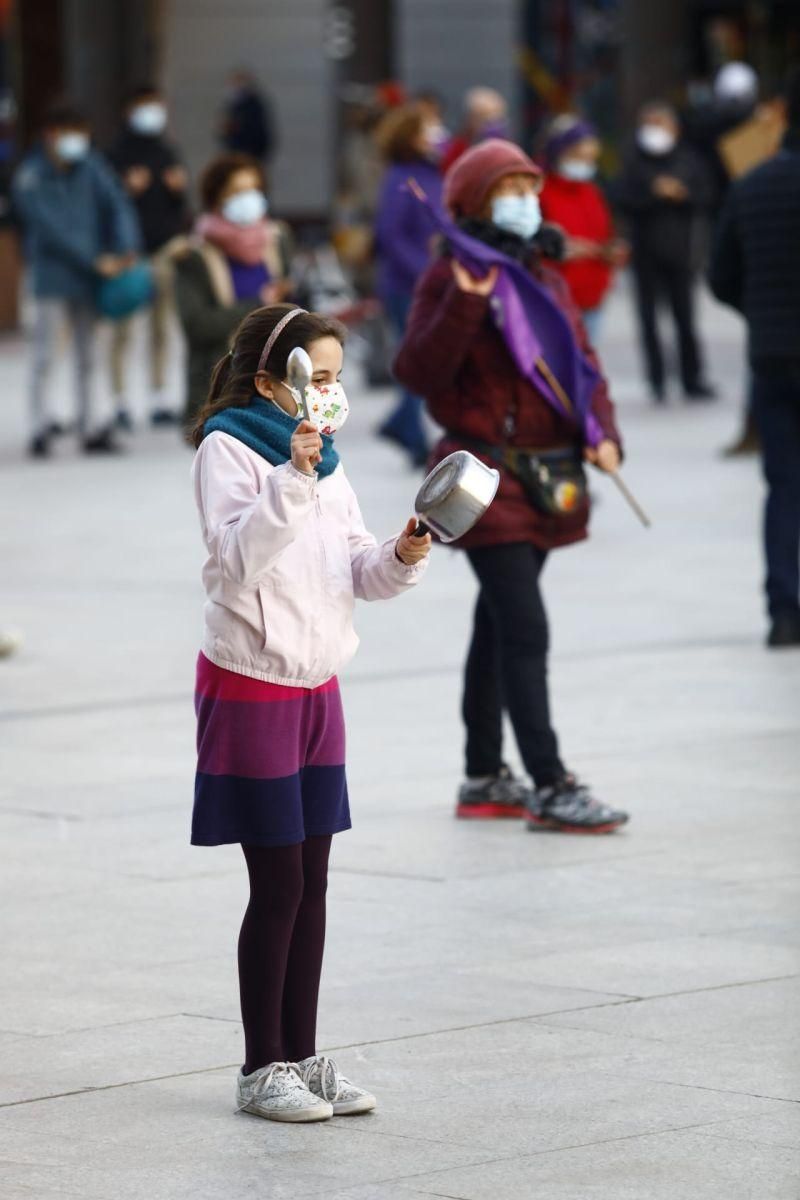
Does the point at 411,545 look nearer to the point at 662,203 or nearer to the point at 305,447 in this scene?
the point at 305,447

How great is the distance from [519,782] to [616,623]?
2.79 m

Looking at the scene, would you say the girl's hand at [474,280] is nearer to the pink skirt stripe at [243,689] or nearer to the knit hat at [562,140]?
the pink skirt stripe at [243,689]

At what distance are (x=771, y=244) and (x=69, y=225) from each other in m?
6.53

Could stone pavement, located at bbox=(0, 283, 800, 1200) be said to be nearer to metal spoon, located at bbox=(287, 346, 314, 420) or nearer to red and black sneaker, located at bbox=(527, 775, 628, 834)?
red and black sneaker, located at bbox=(527, 775, 628, 834)

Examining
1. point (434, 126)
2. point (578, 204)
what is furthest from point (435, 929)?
point (434, 126)

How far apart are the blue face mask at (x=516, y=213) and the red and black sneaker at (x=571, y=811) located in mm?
1452

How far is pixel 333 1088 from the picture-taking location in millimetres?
4426

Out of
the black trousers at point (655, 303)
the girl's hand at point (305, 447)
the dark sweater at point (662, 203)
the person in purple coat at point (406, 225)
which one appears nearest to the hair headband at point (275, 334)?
the girl's hand at point (305, 447)

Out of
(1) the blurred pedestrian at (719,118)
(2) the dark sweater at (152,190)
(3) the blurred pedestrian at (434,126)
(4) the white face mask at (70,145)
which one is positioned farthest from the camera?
(1) the blurred pedestrian at (719,118)

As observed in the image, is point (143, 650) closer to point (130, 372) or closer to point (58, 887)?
point (58, 887)

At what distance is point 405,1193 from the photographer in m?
4.02

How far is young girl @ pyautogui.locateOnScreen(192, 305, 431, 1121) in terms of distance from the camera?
171 inches

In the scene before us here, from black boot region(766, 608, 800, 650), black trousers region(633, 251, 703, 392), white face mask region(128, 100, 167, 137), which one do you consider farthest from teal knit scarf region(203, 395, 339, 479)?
white face mask region(128, 100, 167, 137)

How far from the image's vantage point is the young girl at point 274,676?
4355mm
